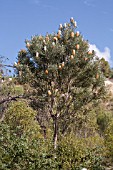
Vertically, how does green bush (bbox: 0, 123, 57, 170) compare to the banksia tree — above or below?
below

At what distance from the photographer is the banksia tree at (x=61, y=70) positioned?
46.2 ft

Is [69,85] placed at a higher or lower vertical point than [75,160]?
higher

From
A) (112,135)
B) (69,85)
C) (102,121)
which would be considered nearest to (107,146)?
(112,135)

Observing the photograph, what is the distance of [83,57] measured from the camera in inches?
572

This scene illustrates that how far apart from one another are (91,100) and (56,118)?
6.89 feet

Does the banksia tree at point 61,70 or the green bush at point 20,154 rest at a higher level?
the banksia tree at point 61,70

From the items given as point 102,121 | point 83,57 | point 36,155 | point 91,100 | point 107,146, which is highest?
point 102,121

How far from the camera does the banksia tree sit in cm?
1407

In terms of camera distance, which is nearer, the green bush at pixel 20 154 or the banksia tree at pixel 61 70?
the green bush at pixel 20 154

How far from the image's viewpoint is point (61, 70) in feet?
46.5

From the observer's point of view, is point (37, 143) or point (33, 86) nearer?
point (37, 143)

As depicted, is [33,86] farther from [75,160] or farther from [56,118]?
[75,160]

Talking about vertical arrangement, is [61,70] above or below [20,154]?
above

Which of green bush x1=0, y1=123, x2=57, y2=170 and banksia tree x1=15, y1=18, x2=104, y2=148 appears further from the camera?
banksia tree x1=15, y1=18, x2=104, y2=148
